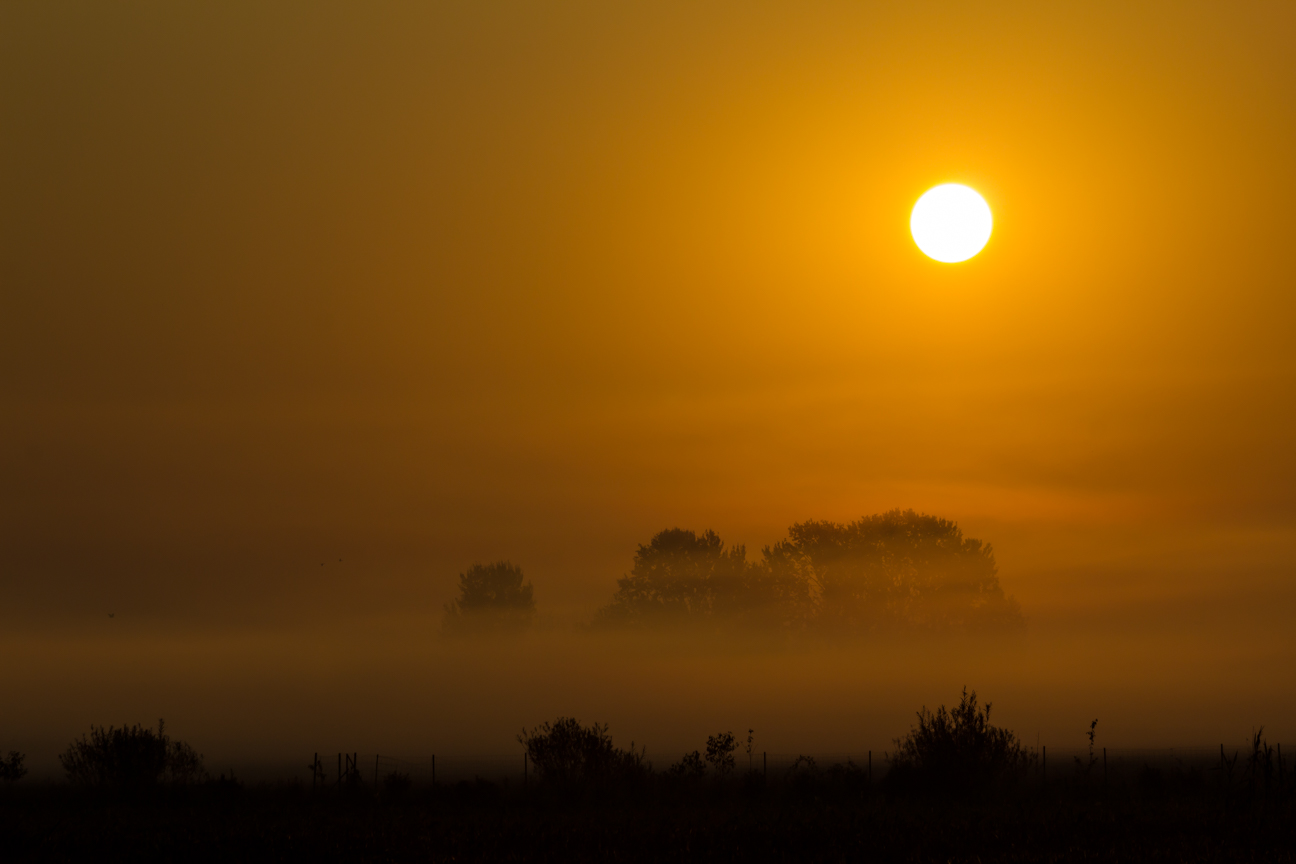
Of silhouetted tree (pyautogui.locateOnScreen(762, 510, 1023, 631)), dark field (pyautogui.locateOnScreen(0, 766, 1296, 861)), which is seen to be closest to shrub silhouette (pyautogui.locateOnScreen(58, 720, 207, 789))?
dark field (pyautogui.locateOnScreen(0, 766, 1296, 861))

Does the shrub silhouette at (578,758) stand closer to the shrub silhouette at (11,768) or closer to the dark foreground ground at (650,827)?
the dark foreground ground at (650,827)

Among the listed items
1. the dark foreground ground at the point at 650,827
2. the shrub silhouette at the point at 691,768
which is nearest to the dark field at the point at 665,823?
the dark foreground ground at the point at 650,827

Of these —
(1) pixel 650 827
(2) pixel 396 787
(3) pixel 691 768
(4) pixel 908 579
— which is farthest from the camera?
(4) pixel 908 579

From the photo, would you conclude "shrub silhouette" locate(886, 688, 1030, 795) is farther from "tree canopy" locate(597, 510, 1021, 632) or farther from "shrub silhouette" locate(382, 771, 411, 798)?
"tree canopy" locate(597, 510, 1021, 632)

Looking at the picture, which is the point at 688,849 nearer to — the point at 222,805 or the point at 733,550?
the point at 222,805

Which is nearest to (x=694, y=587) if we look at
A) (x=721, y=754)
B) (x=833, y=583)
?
(x=833, y=583)

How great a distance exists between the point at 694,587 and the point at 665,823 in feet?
246

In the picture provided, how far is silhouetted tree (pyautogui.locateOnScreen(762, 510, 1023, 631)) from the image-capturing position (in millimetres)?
95438

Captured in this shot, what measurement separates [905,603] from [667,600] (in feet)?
67.7

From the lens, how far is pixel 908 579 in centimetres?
9706

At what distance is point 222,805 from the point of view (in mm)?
38125

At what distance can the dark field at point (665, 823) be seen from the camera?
25516 millimetres

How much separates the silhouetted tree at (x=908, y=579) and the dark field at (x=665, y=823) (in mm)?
50230

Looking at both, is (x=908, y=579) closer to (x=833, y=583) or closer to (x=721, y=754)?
(x=833, y=583)
